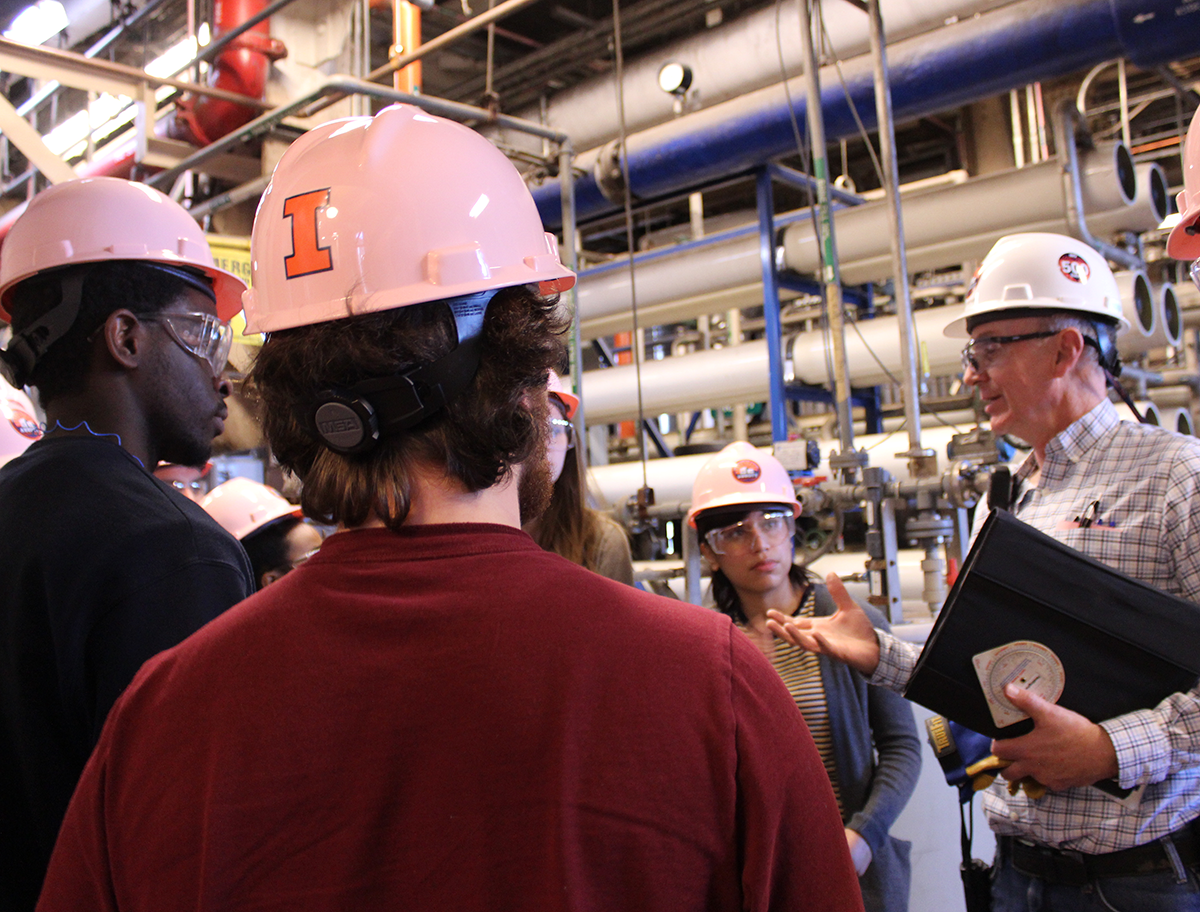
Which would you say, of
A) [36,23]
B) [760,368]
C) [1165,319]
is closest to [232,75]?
[36,23]

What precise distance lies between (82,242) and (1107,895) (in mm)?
2044

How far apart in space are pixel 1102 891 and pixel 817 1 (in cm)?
305

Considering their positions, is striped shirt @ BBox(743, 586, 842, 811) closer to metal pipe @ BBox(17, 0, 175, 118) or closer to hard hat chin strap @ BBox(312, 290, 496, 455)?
hard hat chin strap @ BBox(312, 290, 496, 455)

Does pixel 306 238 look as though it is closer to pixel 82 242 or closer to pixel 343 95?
pixel 82 242

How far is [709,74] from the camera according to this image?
492cm

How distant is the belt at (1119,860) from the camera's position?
1495 millimetres

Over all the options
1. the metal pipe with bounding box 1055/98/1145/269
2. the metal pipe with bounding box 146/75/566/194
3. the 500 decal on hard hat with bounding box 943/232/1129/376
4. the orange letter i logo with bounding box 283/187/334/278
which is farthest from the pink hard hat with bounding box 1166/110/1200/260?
the metal pipe with bounding box 146/75/566/194

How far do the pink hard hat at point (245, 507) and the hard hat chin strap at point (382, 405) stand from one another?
7.33 ft

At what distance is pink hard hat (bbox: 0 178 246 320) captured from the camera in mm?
1544

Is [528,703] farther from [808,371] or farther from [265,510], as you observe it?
[808,371]

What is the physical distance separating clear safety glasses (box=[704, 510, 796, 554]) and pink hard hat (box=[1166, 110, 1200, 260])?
3.65ft

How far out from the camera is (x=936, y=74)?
12.6 feet

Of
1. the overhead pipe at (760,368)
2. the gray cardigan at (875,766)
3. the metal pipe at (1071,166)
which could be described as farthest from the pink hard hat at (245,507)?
the metal pipe at (1071,166)

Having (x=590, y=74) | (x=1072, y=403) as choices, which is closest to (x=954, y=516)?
(x=1072, y=403)
